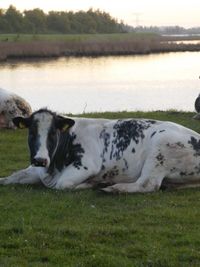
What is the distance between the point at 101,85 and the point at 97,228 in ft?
91.6

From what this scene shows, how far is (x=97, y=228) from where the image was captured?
635 cm

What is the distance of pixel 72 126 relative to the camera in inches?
343

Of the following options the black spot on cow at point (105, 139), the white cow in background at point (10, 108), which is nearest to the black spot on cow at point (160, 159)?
the black spot on cow at point (105, 139)

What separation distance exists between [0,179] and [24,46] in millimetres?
49921

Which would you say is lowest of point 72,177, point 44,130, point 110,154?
point 72,177

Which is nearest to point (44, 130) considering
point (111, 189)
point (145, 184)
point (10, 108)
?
point (111, 189)

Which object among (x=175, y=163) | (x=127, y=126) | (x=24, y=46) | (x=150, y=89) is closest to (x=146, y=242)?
(x=175, y=163)

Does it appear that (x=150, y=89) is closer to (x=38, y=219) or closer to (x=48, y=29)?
(x=38, y=219)

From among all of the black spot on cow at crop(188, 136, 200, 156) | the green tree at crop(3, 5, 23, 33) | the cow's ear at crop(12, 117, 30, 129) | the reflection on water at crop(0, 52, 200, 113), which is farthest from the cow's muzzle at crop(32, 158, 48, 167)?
the green tree at crop(3, 5, 23, 33)

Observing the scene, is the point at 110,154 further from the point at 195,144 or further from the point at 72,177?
the point at 195,144

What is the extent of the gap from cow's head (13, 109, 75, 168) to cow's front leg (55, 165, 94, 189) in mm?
282

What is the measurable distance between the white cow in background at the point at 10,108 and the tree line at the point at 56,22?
327 feet

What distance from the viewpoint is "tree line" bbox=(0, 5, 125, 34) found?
117 metres

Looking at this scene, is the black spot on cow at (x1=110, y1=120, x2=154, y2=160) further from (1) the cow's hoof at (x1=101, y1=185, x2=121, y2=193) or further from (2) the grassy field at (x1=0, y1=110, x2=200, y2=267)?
(2) the grassy field at (x1=0, y1=110, x2=200, y2=267)
